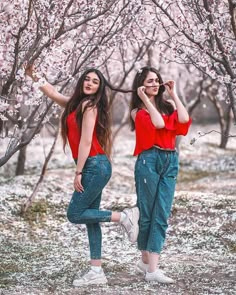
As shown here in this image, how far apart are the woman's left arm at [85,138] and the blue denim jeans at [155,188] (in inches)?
19.7

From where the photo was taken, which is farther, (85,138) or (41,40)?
(41,40)

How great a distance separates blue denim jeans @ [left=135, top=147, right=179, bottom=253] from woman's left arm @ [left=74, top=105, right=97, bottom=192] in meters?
0.50

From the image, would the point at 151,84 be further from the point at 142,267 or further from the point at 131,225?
the point at 142,267

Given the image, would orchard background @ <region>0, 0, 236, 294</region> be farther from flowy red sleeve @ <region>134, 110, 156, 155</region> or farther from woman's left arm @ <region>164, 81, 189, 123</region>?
woman's left arm @ <region>164, 81, 189, 123</region>

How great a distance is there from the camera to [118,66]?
1316 cm

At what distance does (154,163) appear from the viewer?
5.13m

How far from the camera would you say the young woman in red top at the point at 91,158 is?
5.01m

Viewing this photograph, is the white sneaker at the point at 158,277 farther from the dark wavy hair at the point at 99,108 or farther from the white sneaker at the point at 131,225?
the dark wavy hair at the point at 99,108

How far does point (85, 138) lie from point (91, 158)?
7.5 inches

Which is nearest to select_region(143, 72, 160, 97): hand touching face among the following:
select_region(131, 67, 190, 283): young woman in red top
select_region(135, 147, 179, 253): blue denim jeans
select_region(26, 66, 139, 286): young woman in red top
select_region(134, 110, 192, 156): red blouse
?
select_region(131, 67, 190, 283): young woman in red top

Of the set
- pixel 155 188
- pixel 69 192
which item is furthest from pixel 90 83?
pixel 69 192

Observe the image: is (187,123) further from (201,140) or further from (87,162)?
(201,140)

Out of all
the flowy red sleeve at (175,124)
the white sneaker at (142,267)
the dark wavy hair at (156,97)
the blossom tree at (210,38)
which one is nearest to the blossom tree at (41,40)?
the blossom tree at (210,38)

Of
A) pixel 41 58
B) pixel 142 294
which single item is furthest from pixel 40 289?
pixel 41 58
